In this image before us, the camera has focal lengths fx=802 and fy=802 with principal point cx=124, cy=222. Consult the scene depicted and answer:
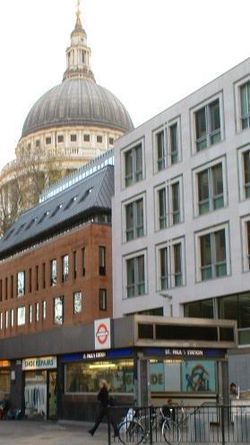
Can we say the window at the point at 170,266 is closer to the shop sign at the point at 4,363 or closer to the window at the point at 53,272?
the shop sign at the point at 4,363

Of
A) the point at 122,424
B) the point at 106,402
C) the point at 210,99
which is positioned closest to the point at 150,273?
the point at 210,99

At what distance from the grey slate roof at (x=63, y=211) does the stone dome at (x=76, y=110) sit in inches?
2785

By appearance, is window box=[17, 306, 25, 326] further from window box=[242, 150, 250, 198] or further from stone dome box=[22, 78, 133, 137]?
stone dome box=[22, 78, 133, 137]

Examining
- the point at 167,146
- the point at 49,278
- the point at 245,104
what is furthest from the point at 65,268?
the point at 245,104

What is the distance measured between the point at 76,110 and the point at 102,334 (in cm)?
11846

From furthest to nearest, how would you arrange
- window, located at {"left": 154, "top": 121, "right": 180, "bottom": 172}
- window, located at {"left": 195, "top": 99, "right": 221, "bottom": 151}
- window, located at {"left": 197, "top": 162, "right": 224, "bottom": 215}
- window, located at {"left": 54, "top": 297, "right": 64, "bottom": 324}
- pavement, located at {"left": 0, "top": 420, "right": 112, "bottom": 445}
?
window, located at {"left": 54, "top": 297, "right": 64, "bottom": 324}
window, located at {"left": 154, "top": 121, "right": 180, "bottom": 172}
window, located at {"left": 195, "top": 99, "right": 221, "bottom": 151}
window, located at {"left": 197, "top": 162, "right": 224, "bottom": 215}
pavement, located at {"left": 0, "top": 420, "right": 112, "bottom": 445}

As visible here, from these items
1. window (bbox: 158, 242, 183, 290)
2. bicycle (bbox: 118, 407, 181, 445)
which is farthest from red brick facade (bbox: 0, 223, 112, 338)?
bicycle (bbox: 118, 407, 181, 445)

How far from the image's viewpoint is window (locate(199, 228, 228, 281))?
42.9 metres

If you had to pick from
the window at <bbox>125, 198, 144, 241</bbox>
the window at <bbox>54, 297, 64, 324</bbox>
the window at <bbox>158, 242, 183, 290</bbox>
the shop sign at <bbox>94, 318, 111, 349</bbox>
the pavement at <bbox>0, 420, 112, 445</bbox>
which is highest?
the window at <bbox>125, 198, 144, 241</bbox>

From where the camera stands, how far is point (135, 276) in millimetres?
50812

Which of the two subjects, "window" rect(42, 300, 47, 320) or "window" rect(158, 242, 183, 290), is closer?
"window" rect(158, 242, 183, 290)

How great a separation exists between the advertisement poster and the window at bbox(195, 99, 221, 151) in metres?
14.8

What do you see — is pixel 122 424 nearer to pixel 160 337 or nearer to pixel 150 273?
pixel 160 337

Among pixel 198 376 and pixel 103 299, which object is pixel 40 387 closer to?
pixel 198 376
